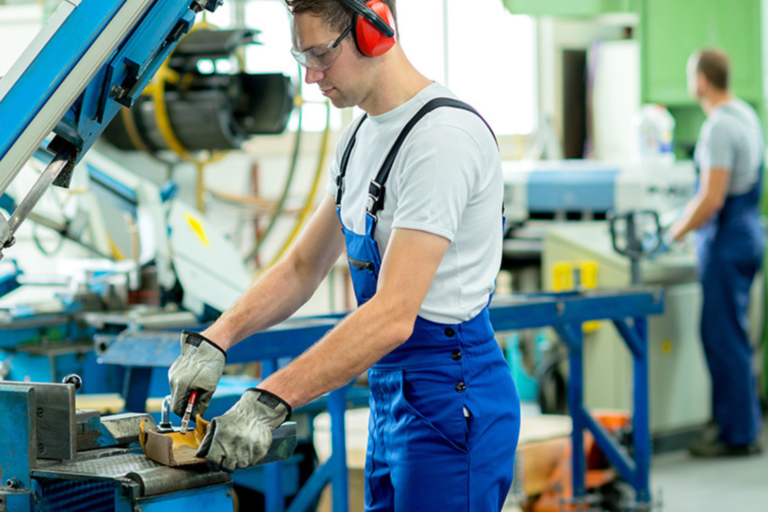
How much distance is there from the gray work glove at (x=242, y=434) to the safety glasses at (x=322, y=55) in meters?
0.50

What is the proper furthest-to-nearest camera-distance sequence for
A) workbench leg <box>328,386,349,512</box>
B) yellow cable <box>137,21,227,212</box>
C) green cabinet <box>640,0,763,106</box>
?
green cabinet <box>640,0,763,106</box> → yellow cable <box>137,21,227,212</box> → workbench leg <box>328,386,349,512</box>

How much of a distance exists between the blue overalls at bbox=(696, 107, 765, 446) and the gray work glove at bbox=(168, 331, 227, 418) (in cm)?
328

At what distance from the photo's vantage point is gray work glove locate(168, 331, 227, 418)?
4.72ft

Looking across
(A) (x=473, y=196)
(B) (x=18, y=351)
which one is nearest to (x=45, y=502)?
(A) (x=473, y=196)

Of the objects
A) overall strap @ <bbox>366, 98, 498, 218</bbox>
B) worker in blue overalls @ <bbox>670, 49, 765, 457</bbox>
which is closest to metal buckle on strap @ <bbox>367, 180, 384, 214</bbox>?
overall strap @ <bbox>366, 98, 498, 218</bbox>

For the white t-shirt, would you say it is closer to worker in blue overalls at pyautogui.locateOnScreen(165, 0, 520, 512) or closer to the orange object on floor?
worker in blue overalls at pyautogui.locateOnScreen(165, 0, 520, 512)

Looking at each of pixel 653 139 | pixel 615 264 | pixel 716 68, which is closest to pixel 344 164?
pixel 615 264

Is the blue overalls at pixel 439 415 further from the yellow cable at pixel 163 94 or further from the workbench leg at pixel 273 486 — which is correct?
the yellow cable at pixel 163 94

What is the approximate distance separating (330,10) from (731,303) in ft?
10.8

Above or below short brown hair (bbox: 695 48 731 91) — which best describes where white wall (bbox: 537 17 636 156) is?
above

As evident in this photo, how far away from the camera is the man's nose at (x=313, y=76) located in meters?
1.48

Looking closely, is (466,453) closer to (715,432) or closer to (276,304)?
(276,304)

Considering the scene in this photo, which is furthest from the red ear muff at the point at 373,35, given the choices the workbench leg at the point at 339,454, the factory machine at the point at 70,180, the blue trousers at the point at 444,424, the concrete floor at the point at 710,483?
the concrete floor at the point at 710,483

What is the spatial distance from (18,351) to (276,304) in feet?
5.10
